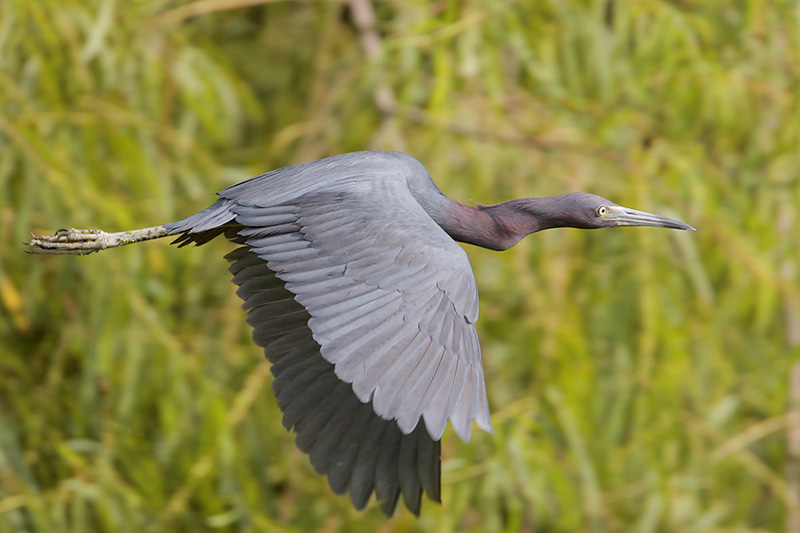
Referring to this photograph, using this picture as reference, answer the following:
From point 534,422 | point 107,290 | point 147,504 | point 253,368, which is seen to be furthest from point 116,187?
point 534,422

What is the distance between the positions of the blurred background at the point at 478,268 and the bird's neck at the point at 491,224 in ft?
1.92

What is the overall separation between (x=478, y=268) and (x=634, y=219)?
0.89 meters

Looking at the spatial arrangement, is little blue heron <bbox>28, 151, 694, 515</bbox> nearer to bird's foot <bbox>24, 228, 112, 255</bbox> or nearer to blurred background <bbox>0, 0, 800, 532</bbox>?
bird's foot <bbox>24, 228, 112, 255</bbox>

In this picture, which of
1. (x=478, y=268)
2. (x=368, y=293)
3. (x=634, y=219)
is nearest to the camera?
(x=368, y=293)

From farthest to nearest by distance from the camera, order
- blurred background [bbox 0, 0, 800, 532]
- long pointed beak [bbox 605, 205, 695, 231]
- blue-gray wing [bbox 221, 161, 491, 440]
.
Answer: blurred background [bbox 0, 0, 800, 532] → long pointed beak [bbox 605, 205, 695, 231] → blue-gray wing [bbox 221, 161, 491, 440]

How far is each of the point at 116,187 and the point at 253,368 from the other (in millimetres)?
789

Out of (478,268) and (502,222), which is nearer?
(502,222)

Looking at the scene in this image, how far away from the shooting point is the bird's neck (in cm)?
323

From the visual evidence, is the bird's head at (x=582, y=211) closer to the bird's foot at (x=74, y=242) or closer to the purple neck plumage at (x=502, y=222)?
the purple neck plumage at (x=502, y=222)

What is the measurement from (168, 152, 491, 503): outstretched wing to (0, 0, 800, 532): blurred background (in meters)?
0.74

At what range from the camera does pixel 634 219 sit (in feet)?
10.7

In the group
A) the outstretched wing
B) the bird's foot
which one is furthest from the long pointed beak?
the bird's foot

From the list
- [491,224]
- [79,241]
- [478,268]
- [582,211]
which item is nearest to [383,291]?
[491,224]

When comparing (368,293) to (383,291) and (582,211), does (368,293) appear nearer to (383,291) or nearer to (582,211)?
(383,291)
